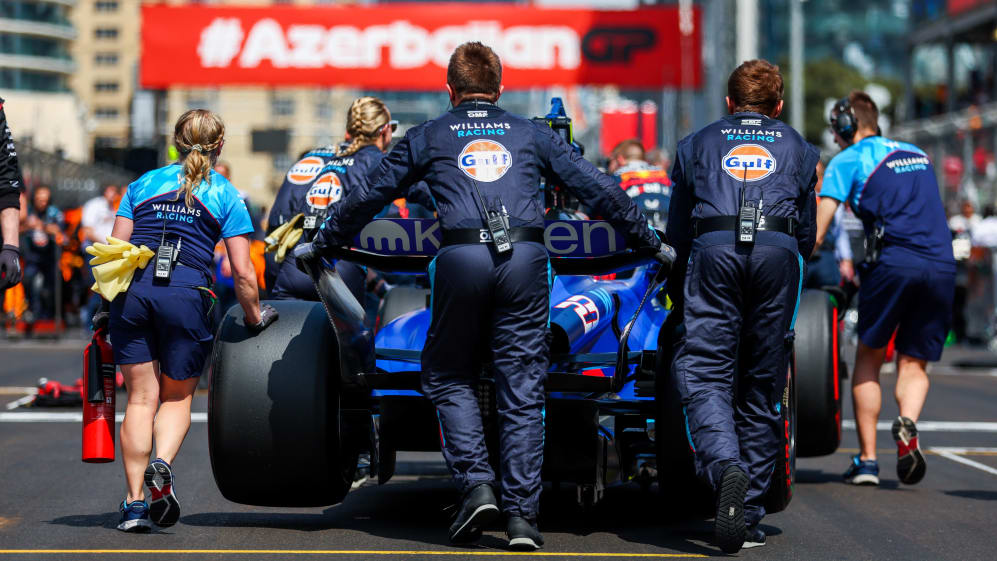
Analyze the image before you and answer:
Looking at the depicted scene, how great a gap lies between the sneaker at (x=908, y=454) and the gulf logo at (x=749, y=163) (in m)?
2.18

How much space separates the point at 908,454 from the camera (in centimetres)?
784

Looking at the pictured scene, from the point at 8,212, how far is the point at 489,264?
2.17 meters

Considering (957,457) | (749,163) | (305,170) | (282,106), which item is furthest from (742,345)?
(282,106)

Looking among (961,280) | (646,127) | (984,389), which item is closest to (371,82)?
(961,280)

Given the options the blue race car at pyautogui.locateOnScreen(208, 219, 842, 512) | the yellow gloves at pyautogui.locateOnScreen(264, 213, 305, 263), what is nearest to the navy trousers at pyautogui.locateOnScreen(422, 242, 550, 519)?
the blue race car at pyautogui.locateOnScreen(208, 219, 842, 512)

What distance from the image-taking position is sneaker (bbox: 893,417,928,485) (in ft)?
25.6

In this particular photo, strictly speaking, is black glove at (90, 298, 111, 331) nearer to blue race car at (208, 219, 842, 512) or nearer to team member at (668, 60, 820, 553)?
blue race car at (208, 219, 842, 512)

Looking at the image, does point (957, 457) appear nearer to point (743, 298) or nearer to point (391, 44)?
point (743, 298)

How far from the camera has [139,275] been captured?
6363 mm

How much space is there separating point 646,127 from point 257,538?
64237 millimetres

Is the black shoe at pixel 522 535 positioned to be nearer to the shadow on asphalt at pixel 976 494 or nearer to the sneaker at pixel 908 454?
the sneaker at pixel 908 454

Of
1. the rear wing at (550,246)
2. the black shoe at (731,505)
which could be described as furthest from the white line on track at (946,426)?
the black shoe at (731,505)

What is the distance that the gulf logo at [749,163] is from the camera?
619 cm

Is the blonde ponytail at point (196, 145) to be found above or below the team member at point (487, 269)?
above
